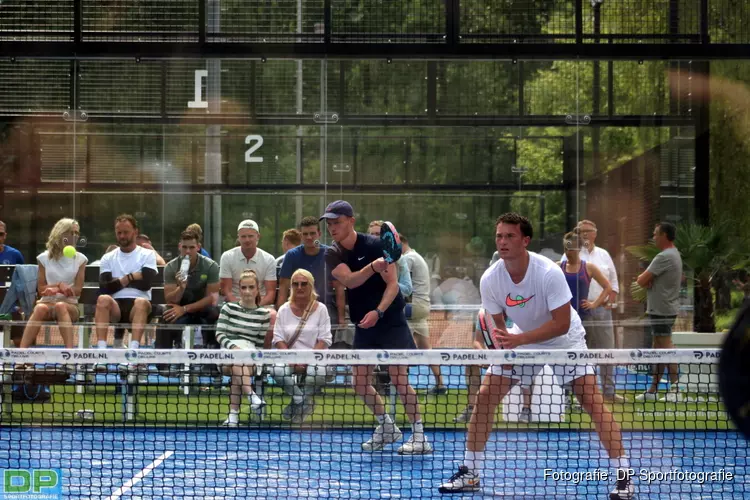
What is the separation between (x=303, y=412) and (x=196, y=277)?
221 cm

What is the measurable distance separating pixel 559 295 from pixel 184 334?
4507mm

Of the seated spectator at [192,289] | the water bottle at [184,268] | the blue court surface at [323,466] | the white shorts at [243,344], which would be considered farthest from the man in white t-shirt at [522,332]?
the water bottle at [184,268]

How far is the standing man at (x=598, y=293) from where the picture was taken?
34.0 ft

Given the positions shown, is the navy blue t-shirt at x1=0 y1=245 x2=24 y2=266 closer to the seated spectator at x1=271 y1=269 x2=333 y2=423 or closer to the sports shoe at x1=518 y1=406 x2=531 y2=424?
the seated spectator at x1=271 y1=269 x2=333 y2=423

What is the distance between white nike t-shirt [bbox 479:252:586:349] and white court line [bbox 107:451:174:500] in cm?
242

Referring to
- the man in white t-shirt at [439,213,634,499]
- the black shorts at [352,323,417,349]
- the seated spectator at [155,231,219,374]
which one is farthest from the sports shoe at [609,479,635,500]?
the seated spectator at [155,231,219,374]

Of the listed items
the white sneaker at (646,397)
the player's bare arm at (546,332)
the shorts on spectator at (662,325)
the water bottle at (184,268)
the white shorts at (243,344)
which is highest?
the water bottle at (184,268)

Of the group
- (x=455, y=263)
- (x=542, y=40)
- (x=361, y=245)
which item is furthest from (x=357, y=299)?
(x=542, y=40)

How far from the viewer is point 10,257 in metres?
10.5

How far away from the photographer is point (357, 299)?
7758 mm

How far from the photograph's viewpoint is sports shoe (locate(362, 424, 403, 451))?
7.71m

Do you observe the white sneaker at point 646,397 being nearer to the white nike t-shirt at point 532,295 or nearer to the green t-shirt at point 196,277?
the white nike t-shirt at point 532,295

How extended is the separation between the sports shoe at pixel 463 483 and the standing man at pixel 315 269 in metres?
3.65

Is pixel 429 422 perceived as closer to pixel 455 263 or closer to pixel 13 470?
pixel 455 263
